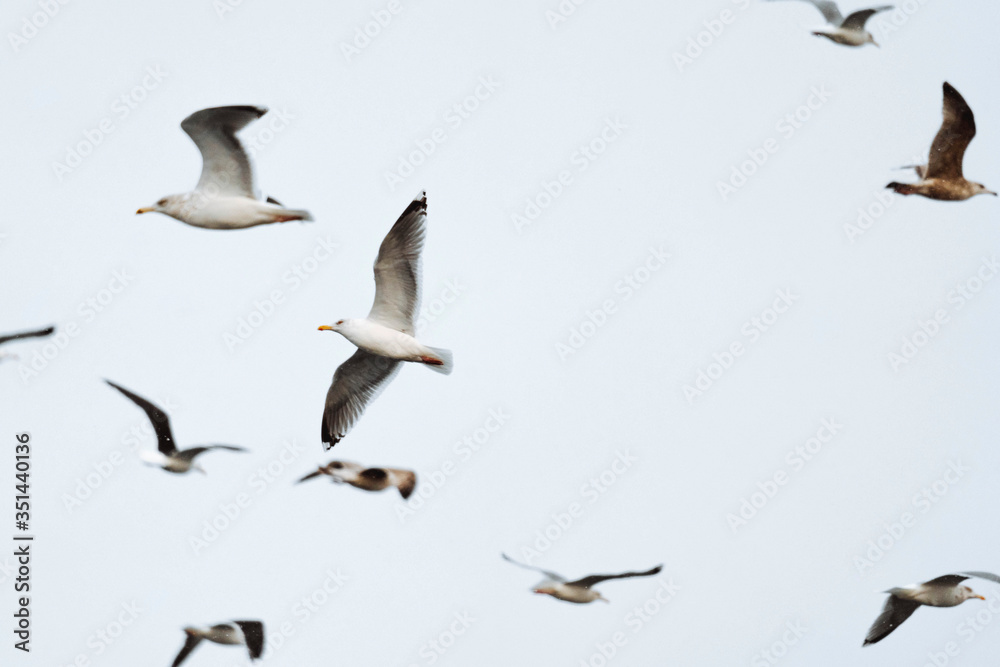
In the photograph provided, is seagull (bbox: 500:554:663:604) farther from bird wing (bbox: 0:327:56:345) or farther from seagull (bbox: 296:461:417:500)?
bird wing (bbox: 0:327:56:345)

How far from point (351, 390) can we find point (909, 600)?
17.9 feet

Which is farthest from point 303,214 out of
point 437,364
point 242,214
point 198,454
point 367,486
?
point 198,454

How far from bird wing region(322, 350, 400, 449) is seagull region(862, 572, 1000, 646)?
4.99m

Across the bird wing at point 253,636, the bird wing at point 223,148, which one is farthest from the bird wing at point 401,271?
the bird wing at point 253,636

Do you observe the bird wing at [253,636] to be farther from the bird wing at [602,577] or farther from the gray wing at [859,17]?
the gray wing at [859,17]

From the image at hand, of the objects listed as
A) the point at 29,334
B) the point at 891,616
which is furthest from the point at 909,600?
the point at 29,334

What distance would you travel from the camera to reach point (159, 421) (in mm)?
13953

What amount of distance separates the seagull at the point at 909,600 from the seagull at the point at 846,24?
5565mm

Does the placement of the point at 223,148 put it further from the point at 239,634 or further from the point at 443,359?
the point at 239,634

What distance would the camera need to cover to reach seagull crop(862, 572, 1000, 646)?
12.0 metres

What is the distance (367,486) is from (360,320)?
197 centimetres

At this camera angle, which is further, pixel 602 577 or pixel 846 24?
pixel 846 24

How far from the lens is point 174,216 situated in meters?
11.2

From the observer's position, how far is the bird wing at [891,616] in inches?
475
